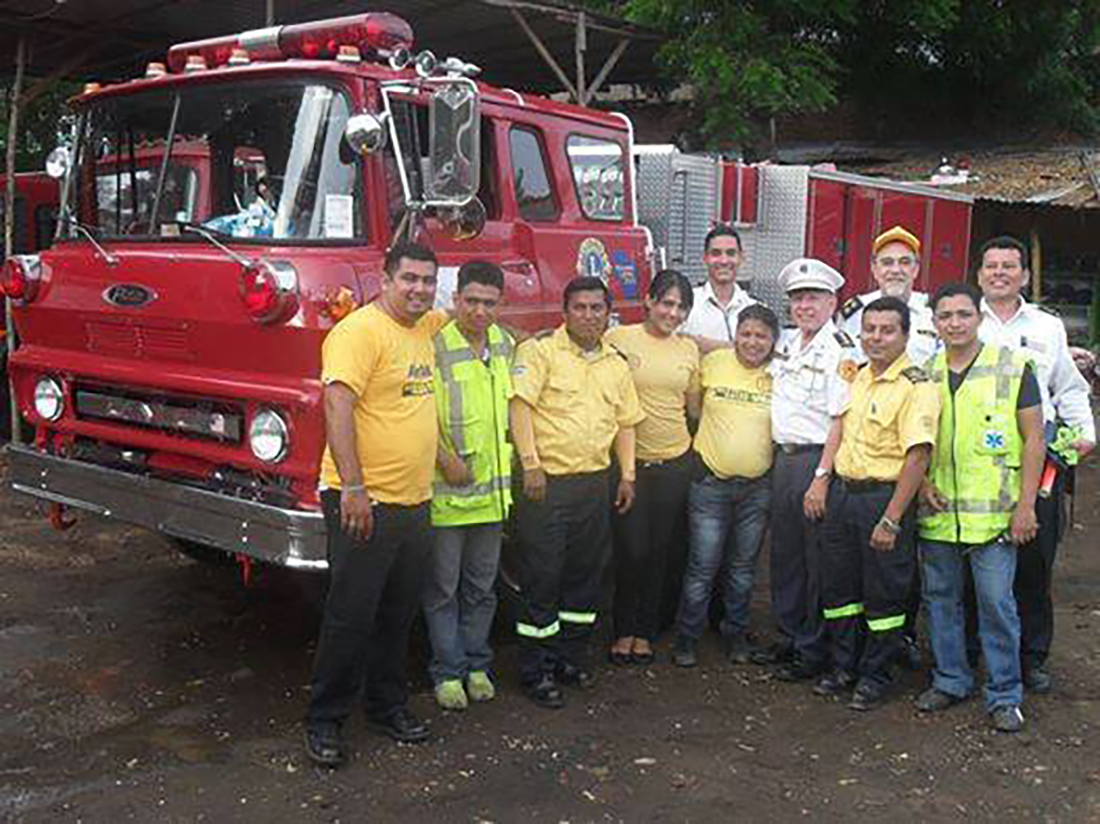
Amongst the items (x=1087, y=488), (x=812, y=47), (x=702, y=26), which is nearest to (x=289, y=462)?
(x=1087, y=488)

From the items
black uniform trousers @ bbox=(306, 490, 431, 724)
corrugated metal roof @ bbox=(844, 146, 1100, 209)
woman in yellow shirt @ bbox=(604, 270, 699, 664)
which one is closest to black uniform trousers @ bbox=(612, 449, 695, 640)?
woman in yellow shirt @ bbox=(604, 270, 699, 664)

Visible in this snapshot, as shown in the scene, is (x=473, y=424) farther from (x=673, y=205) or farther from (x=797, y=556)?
(x=673, y=205)

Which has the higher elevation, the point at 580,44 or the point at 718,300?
the point at 580,44

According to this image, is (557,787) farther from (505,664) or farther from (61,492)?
(61,492)

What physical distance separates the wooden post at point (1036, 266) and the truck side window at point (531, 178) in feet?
37.8

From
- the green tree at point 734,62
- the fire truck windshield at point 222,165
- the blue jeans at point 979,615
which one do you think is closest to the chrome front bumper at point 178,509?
the fire truck windshield at point 222,165

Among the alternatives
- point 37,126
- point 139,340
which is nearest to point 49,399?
point 139,340

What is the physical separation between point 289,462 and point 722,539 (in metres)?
1.89

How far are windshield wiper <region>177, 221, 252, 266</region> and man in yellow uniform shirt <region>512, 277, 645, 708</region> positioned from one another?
1072 mm

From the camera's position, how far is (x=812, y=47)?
41.0 ft

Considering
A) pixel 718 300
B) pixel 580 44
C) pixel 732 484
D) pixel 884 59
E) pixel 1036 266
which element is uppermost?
pixel 884 59

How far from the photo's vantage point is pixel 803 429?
4617 millimetres

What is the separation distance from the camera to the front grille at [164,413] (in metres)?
4.20

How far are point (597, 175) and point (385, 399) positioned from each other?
7.13 feet
